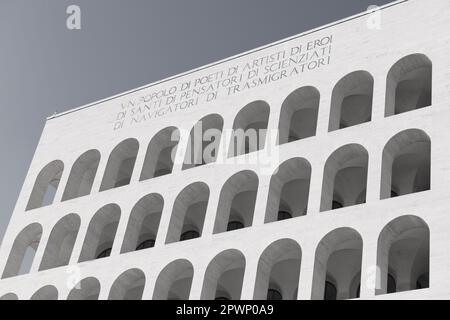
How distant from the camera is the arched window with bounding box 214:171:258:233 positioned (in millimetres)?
33844

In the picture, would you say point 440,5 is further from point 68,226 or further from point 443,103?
point 68,226

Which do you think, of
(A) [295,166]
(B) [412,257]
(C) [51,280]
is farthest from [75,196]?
(B) [412,257]

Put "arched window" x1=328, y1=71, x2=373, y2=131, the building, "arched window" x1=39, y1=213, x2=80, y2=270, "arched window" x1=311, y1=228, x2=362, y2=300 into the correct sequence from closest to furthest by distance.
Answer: the building → "arched window" x1=311, y1=228, x2=362, y2=300 → "arched window" x1=328, y1=71, x2=373, y2=131 → "arched window" x1=39, y1=213, x2=80, y2=270

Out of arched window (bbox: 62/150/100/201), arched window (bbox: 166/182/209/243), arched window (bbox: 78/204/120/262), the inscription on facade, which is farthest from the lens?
arched window (bbox: 62/150/100/201)

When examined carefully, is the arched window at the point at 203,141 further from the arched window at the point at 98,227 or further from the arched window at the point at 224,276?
the arched window at the point at 224,276

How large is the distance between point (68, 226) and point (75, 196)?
211 cm

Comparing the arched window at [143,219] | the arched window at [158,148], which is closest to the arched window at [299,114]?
the arched window at [158,148]

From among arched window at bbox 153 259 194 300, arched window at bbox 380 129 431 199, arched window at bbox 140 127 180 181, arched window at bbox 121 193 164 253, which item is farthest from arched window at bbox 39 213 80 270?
arched window at bbox 380 129 431 199

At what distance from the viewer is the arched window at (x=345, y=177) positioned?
31.7 m

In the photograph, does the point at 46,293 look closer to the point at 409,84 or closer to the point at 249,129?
the point at 249,129

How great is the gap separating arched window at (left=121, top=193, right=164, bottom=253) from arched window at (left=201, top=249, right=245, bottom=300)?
13.3 feet

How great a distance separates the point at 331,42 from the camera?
36.2 m

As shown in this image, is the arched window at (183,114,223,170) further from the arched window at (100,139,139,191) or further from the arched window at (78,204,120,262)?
the arched window at (78,204,120,262)

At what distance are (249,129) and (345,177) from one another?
4.90 meters
